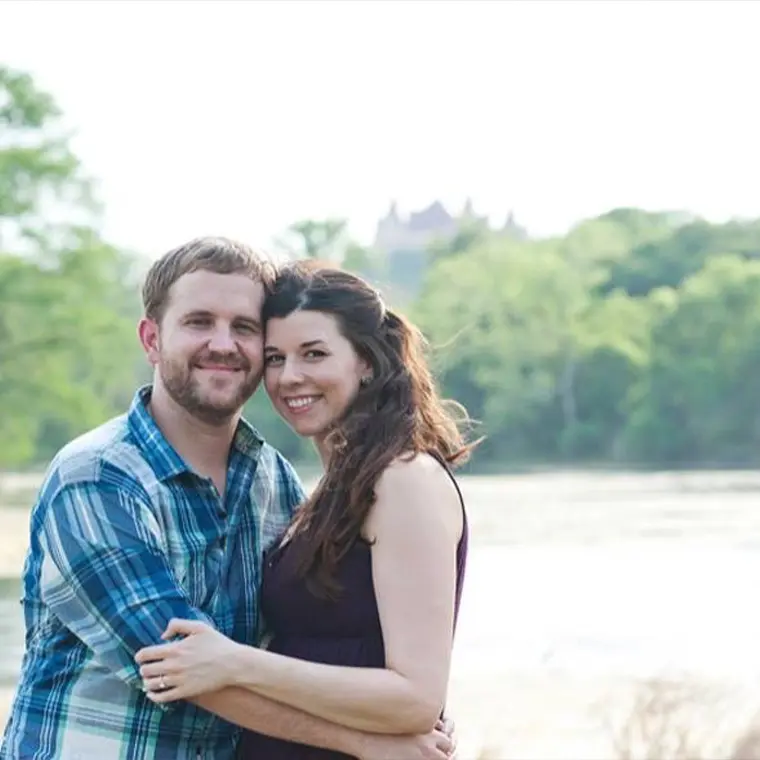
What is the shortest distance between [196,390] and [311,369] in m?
0.23

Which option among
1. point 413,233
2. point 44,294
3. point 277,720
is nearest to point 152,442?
point 277,720

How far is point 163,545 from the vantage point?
2674mm

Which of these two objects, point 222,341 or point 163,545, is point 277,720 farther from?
point 222,341

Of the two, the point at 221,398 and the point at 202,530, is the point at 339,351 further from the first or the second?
the point at 202,530

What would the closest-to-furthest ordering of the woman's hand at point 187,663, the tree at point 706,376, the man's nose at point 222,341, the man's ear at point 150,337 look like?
the woman's hand at point 187,663 → the man's nose at point 222,341 → the man's ear at point 150,337 → the tree at point 706,376

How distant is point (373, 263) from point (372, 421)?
62245mm

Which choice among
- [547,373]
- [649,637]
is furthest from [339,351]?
[547,373]

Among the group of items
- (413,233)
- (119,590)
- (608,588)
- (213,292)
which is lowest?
(608,588)

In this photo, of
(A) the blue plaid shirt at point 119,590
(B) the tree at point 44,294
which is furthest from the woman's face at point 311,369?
(B) the tree at point 44,294

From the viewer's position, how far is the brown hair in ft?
9.37

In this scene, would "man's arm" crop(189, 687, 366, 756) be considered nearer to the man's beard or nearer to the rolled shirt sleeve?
the rolled shirt sleeve

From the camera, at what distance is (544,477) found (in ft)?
129

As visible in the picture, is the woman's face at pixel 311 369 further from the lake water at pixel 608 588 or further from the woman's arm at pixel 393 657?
the lake water at pixel 608 588

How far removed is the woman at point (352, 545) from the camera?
8.74ft
